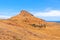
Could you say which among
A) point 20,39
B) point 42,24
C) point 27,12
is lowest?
point 20,39

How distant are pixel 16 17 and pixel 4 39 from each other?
19317mm

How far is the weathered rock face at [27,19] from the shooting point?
36419 mm

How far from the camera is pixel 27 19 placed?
3731 cm

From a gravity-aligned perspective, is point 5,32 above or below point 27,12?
below

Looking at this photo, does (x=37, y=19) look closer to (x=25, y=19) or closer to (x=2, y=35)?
(x=25, y=19)

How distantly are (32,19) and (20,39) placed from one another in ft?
58.5

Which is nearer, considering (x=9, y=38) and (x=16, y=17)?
(x=9, y=38)

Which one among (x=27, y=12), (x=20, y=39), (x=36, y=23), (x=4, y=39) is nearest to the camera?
(x=4, y=39)

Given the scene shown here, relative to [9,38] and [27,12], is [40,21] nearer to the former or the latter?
[27,12]

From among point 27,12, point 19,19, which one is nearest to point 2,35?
point 19,19

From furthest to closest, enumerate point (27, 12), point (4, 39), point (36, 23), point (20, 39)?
point (27, 12) → point (36, 23) → point (20, 39) → point (4, 39)

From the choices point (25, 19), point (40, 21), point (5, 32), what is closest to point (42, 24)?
point (40, 21)

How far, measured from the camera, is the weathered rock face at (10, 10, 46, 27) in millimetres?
36419

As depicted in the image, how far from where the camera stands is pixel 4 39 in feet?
62.5
